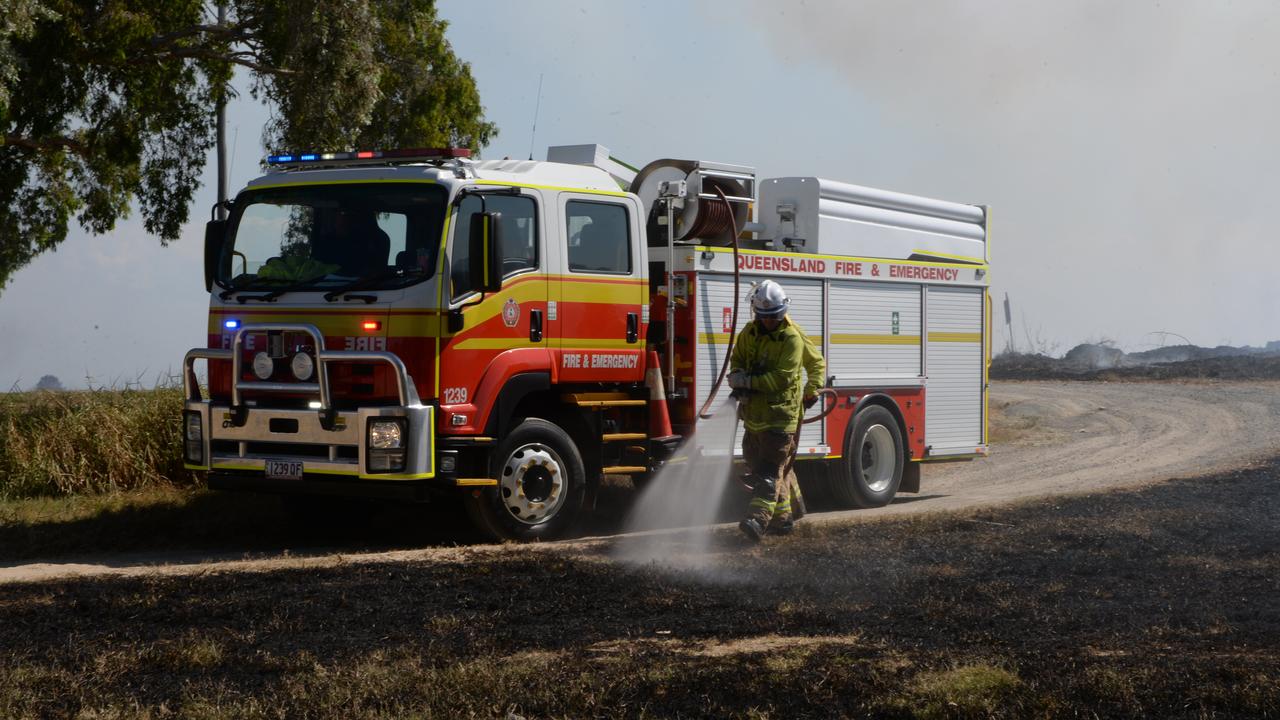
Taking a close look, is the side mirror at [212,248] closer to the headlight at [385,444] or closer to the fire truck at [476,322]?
the fire truck at [476,322]

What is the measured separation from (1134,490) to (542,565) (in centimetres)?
754

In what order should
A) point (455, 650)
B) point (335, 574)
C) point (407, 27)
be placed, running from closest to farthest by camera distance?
point (455, 650), point (335, 574), point (407, 27)

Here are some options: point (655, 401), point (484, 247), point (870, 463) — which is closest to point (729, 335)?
point (655, 401)

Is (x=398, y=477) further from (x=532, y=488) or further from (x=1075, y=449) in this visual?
(x=1075, y=449)

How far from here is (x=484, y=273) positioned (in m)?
10.0

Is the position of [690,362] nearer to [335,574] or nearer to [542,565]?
[542,565]

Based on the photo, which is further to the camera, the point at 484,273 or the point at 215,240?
the point at 215,240

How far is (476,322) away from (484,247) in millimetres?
592

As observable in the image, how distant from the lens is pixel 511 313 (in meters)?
10.5

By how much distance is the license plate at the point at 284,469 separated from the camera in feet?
33.5

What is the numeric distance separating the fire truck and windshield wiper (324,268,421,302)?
1 cm

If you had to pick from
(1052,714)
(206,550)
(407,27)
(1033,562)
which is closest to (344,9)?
(407,27)

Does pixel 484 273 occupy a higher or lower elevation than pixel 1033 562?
higher

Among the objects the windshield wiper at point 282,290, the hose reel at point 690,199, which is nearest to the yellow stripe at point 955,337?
the hose reel at point 690,199
